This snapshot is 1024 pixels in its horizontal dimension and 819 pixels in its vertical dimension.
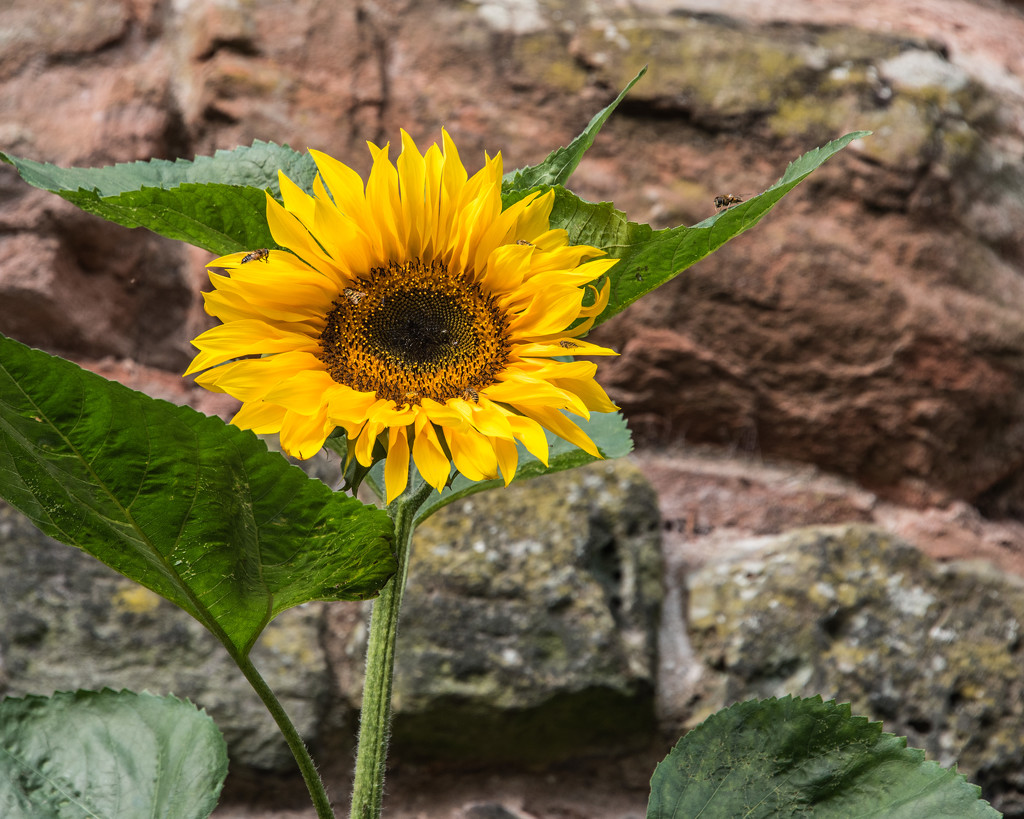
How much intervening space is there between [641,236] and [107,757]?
615mm

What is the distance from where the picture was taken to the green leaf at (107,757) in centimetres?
74

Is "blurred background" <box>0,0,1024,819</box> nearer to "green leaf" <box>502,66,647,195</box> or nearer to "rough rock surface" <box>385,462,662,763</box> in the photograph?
"rough rock surface" <box>385,462,662,763</box>

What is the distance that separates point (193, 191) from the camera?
63cm

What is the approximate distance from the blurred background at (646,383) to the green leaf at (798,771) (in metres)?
0.37

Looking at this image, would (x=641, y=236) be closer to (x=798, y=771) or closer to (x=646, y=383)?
(x=798, y=771)

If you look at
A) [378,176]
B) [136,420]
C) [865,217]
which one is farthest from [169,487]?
[865,217]

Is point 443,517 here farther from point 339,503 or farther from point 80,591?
point 339,503

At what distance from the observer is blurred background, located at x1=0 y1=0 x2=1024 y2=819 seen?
3.66 ft

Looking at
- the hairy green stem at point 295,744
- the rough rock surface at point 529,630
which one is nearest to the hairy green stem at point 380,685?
the hairy green stem at point 295,744

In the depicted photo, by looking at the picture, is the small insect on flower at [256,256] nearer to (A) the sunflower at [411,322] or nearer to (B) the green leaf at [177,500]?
(A) the sunflower at [411,322]

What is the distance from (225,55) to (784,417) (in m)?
0.92

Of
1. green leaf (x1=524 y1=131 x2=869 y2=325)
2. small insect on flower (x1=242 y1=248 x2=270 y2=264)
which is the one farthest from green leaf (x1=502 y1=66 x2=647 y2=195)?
small insect on flower (x1=242 y1=248 x2=270 y2=264)

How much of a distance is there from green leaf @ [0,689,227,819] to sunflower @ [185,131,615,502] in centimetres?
34

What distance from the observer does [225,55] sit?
1232 millimetres
